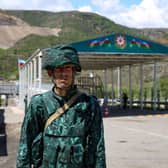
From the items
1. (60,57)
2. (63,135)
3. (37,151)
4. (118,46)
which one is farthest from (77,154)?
(118,46)

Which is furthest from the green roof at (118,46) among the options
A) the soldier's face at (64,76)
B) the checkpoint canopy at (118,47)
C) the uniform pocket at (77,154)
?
the uniform pocket at (77,154)

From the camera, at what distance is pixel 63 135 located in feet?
9.80

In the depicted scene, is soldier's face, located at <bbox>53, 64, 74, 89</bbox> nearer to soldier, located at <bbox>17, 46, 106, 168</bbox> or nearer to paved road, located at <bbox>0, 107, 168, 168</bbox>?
soldier, located at <bbox>17, 46, 106, 168</bbox>

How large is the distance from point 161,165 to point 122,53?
14365mm

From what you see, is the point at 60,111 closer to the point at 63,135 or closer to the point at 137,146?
the point at 63,135

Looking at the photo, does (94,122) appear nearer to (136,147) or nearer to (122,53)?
(136,147)

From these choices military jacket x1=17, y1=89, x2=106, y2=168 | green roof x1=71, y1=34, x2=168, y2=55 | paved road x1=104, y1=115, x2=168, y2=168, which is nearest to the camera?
military jacket x1=17, y1=89, x2=106, y2=168

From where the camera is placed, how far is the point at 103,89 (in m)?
38.8

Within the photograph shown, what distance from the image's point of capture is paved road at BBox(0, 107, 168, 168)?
10336mm

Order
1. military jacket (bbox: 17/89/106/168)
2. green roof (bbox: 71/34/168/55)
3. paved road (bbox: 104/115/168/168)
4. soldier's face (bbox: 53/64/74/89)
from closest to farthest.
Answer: military jacket (bbox: 17/89/106/168) < soldier's face (bbox: 53/64/74/89) < paved road (bbox: 104/115/168/168) < green roof (bbox: 71/34/168/55)

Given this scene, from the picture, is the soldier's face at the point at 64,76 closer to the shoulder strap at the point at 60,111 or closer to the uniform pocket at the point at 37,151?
the shoulder strap at the point at 60,111

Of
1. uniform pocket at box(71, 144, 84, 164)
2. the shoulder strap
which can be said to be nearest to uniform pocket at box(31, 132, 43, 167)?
the shoulder strap

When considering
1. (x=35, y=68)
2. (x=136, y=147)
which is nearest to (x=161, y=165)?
(x=136, y=147)

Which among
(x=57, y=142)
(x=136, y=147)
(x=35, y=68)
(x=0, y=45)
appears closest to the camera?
(x=57, y=142)
